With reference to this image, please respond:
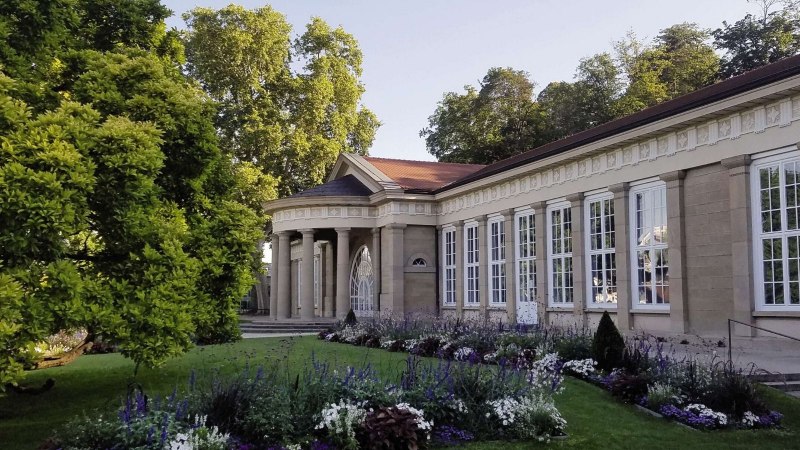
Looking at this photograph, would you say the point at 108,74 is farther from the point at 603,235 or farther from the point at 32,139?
the point at 603,235

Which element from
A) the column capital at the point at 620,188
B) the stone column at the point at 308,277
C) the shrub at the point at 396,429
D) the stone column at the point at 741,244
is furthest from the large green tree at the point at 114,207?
the stone column at the point at 308,277

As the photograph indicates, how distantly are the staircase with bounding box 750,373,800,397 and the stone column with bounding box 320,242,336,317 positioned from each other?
96.5ft

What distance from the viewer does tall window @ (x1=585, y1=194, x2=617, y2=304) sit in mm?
22078

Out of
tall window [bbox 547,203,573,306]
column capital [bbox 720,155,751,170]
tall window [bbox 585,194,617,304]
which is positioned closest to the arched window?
tall window [bbox 547,203,573,306]

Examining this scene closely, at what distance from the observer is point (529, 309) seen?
2573 centimetres

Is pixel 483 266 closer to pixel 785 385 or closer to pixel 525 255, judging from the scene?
pixel 525 255

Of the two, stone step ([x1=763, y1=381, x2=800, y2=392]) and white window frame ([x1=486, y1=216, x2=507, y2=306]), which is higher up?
white window frame ([x1=486, y1=216, x2=507, y2=306])

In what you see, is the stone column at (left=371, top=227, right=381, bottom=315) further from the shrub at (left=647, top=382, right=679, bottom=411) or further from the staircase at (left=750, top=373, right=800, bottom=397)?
the shrub at (left=647, top=382, right=679, bottom=411)

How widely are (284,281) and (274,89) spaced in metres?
13.4

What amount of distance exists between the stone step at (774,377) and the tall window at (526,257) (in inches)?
546

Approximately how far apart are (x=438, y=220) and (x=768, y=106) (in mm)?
18515

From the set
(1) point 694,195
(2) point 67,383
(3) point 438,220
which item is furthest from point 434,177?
(2) point 67,383

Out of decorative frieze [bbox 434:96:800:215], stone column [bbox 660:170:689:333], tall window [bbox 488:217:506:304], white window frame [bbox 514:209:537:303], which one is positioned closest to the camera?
decorative frieze [bbox 434:96:800:215]

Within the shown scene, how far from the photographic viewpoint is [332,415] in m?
9.00
